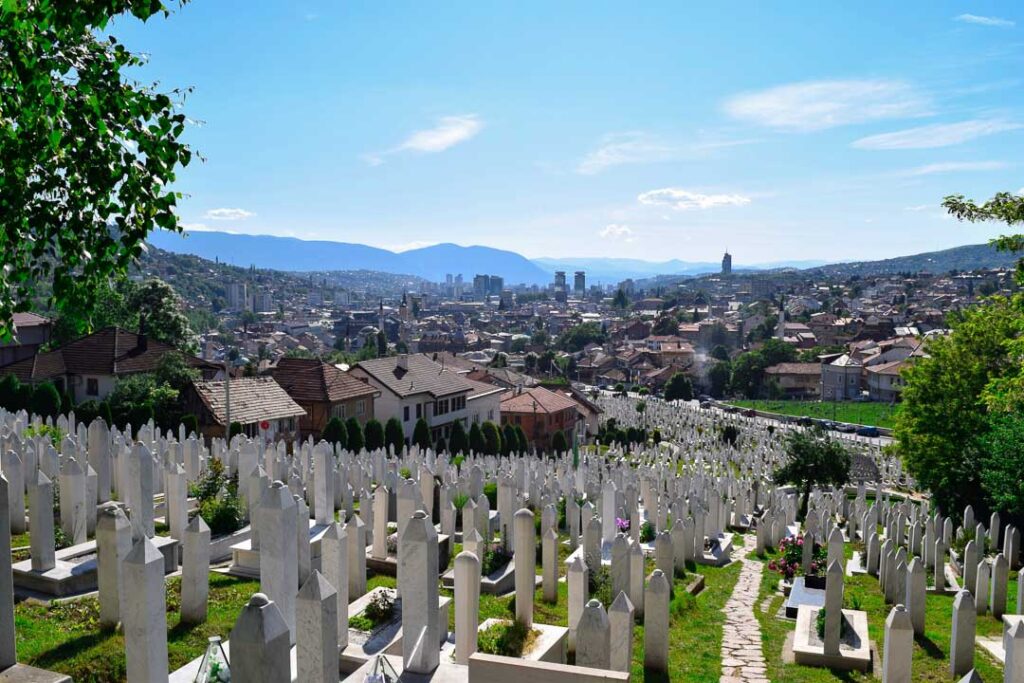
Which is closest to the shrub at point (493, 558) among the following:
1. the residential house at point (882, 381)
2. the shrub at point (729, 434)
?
the shrub at point (729, 434)

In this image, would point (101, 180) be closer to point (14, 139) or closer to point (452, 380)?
point (14, 139)

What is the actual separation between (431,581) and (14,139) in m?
4.27

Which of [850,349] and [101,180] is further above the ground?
[101,180]

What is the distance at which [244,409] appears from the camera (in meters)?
27.6

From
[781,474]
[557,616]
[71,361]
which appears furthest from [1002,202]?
[71,361]

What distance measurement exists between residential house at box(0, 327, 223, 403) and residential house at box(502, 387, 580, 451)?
2260 cm

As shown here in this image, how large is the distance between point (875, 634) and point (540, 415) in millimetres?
41855

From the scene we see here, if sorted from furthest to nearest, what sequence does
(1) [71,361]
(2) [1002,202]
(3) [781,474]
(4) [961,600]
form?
(1) [71,361]
(3) [781,474]
(2) [1002,202]
(4) [961,600]

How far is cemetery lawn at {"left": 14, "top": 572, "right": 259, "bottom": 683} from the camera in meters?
5.60

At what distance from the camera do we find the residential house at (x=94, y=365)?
Result: 33188 mm

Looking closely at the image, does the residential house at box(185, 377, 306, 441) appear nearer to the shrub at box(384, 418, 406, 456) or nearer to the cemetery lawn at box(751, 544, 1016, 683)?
the shrub at box(384, 418, 406, 456)

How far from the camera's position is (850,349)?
363ft

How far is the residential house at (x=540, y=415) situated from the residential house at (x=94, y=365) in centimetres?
2260

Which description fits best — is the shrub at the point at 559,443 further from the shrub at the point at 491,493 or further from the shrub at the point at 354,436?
the shrub at the point at 491,493
